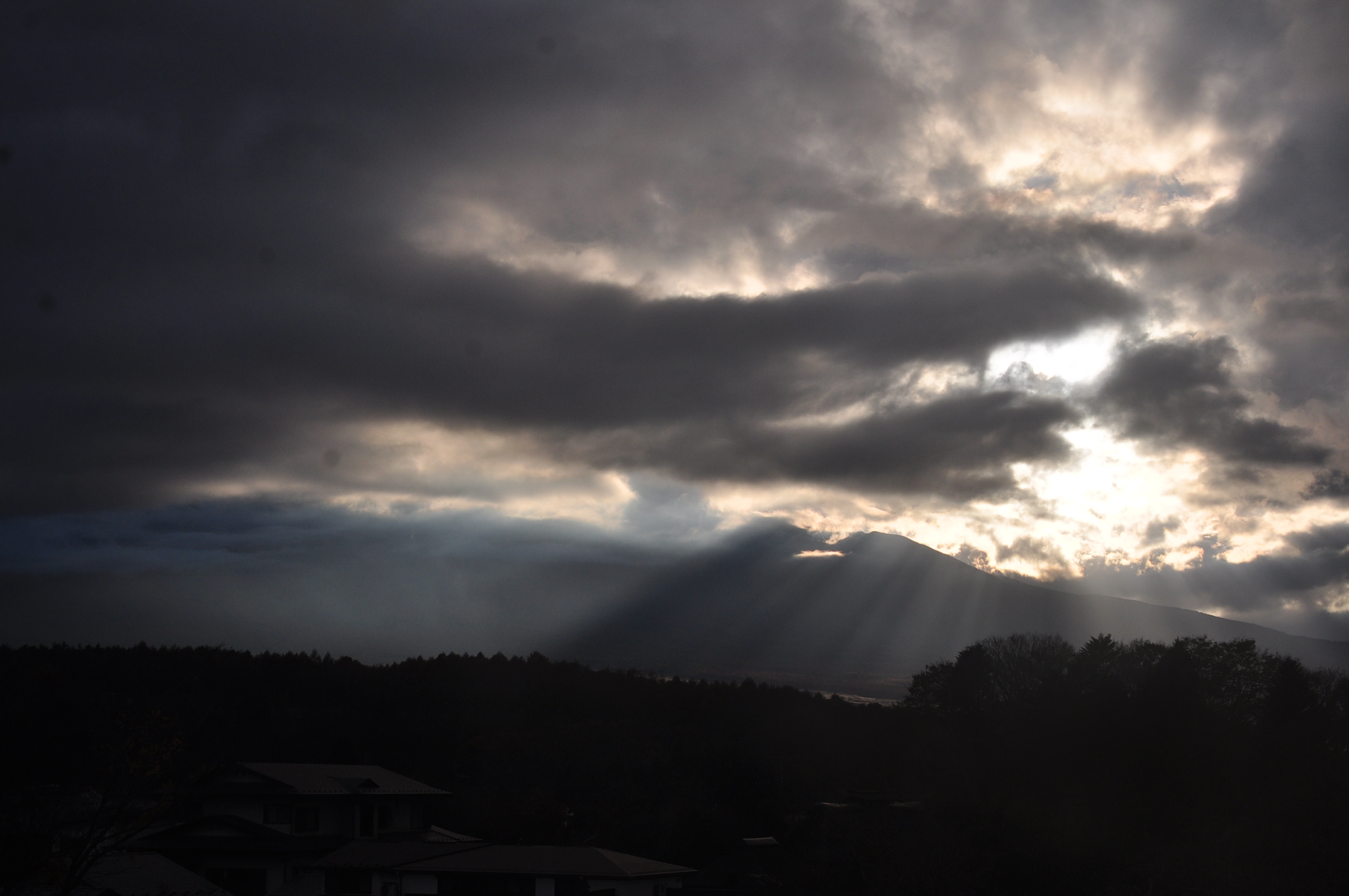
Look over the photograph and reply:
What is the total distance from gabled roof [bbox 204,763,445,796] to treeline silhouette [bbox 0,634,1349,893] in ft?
8.55

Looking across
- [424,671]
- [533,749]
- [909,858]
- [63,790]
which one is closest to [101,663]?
[424,671]

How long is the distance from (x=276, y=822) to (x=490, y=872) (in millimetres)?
13428

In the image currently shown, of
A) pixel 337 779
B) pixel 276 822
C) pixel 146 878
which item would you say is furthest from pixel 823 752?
pixel 146 878

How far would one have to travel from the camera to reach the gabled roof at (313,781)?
46250 mm

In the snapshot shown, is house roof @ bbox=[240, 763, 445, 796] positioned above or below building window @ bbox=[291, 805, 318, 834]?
above

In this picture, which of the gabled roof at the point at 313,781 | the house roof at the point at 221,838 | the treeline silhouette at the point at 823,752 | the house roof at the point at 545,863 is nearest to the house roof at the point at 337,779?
the gabled roof at the point at 313,781

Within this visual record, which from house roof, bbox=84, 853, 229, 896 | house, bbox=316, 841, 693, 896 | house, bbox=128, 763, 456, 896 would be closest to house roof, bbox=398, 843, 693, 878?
house, bbox=316, 841, 693, 896

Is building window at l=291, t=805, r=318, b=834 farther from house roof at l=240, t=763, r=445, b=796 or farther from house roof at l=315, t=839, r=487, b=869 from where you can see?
house roof at l=315, t=839, r=487, b=869

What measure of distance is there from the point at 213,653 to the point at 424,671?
1793 centimetres

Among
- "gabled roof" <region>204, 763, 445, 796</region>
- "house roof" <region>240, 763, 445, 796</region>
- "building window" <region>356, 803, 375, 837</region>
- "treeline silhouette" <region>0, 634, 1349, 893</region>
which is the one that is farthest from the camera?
"building window" <region>356, 803, 375, 837</region>

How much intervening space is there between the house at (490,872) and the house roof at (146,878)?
4.68 m

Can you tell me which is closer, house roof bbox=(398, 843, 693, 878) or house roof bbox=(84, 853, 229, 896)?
house roof bbox=(84, 853, 229, 896)

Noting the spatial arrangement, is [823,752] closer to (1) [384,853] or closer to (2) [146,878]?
(1) [384,853]

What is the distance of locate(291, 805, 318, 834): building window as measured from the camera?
46406mm
